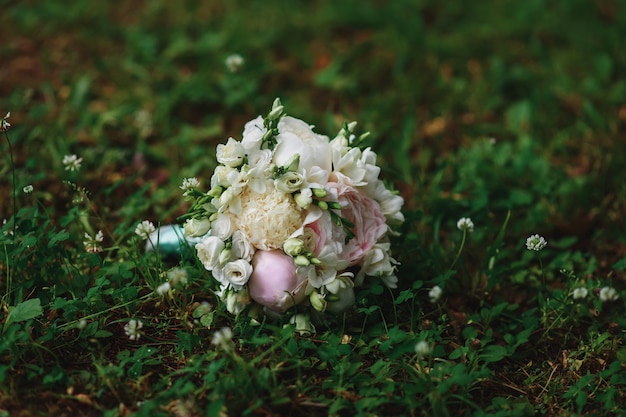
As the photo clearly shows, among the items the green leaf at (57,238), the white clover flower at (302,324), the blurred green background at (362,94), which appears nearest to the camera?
the white clover flower at (302,324)

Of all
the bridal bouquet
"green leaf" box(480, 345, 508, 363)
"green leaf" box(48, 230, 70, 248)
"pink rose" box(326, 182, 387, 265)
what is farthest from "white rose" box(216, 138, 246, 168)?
"green leaf" box(480, 345, 508, 363)

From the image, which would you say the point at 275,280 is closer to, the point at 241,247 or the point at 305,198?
the point at 241,247

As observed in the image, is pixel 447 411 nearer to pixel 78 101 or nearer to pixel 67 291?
pixel 67 291

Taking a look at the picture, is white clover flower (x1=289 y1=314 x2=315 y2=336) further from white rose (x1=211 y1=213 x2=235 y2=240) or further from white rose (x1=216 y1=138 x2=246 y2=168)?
white rose (x1=216 y1=138 x2=246 y2=168)

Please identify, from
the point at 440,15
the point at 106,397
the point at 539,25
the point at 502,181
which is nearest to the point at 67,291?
the point at 106,397

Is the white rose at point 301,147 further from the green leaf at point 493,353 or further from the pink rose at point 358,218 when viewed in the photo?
the green leaf at point 493,353

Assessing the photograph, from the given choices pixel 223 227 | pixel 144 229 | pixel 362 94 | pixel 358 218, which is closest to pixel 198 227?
pixel 223 227

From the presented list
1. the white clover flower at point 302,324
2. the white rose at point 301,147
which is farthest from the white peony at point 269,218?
the white clover flower at point 302,324
